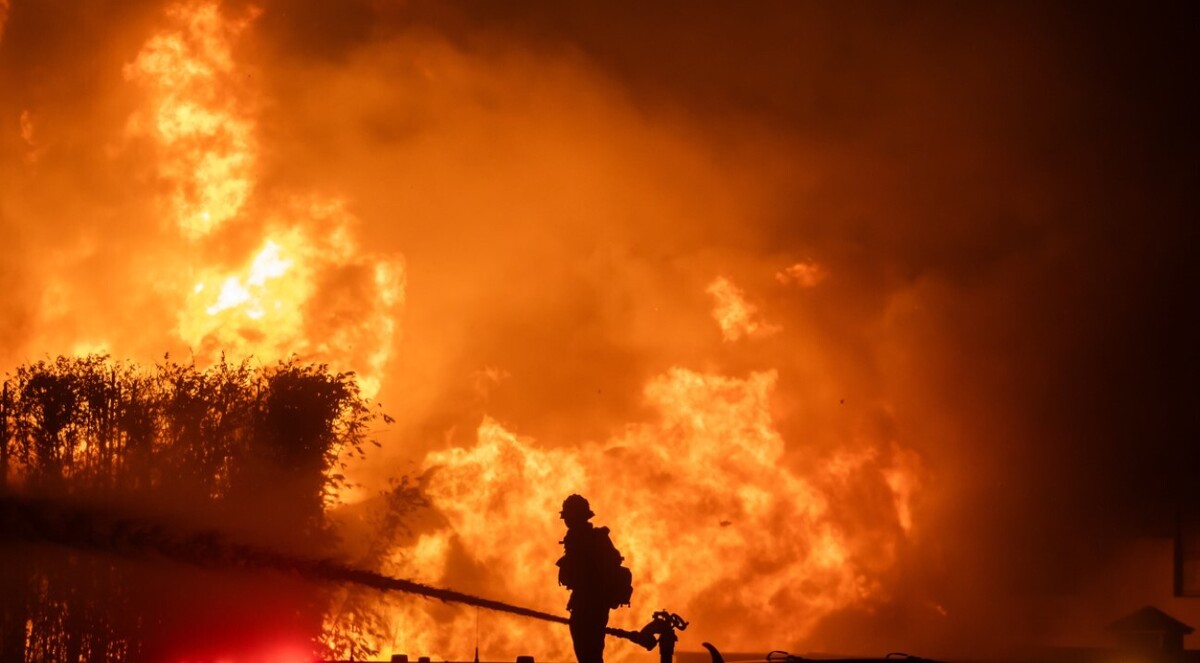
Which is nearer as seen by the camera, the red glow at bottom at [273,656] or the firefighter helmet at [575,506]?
the firefighter helmet at [575,506]

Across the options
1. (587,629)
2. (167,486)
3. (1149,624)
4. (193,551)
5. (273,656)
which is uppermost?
(167,486)

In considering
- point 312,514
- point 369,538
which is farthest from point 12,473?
point 369,538

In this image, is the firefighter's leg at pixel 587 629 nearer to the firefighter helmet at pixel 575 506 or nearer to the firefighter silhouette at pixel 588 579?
the firefighter silhouette at pixel 588 579

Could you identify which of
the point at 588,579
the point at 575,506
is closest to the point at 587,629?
the point at 588,579

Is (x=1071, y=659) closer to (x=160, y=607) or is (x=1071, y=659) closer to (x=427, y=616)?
(x=427, y=616)

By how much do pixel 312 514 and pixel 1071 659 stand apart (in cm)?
5377

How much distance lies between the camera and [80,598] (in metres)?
67.1

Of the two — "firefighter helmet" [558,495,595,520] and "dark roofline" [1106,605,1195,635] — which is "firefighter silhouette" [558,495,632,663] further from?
"dark roofline" [1106,605,1195,635]

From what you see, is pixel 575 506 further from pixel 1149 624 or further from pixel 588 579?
pixel 1149 624

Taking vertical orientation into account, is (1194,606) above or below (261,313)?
below

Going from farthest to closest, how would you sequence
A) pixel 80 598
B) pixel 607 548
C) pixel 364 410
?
pixel 364 410 < pixel 80 598 < pixel 607 548

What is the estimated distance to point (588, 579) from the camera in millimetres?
25844

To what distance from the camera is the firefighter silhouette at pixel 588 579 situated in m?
25.9

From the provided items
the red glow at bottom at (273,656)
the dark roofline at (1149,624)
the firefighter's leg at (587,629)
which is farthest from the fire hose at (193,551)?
the dark roofline at (1149,624)
